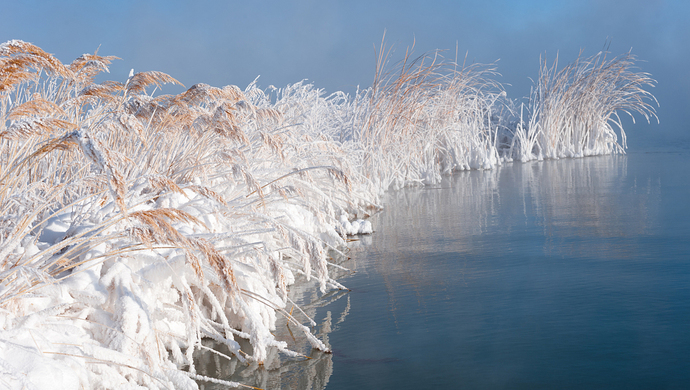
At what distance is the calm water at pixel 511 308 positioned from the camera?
1.74m

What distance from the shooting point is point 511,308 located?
7.49ft

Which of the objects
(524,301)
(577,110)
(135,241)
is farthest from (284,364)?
(577,110)

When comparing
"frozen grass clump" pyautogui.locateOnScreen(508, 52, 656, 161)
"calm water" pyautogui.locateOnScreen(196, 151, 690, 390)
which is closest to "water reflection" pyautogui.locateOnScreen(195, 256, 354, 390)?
"calm water" pyautogui.locateOnScreen(196, 151, 690, 390)

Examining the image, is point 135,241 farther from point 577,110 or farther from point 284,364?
point 577,110

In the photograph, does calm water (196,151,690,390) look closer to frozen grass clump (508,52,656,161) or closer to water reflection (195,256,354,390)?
water reflection (195,256,354,390)

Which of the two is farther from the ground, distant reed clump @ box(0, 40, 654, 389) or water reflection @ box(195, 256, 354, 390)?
distant reed clump @ box(0, 40, 654, 389)

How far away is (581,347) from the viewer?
1.85m

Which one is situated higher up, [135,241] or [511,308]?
[135,241]

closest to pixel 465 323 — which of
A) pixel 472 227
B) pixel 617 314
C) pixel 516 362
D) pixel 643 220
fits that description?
pixel 516 362

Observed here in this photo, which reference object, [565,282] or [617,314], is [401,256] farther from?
[617,314]

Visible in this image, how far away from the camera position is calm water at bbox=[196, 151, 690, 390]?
1.74m

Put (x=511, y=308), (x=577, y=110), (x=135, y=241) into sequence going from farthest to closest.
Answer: (x=577, y=110), (x=511, y=308), (x=135, y=241)

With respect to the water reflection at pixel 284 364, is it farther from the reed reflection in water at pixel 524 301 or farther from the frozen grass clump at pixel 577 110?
the frozen grass clump at pixel 577 110

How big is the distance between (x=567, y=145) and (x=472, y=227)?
8813 millimetres
